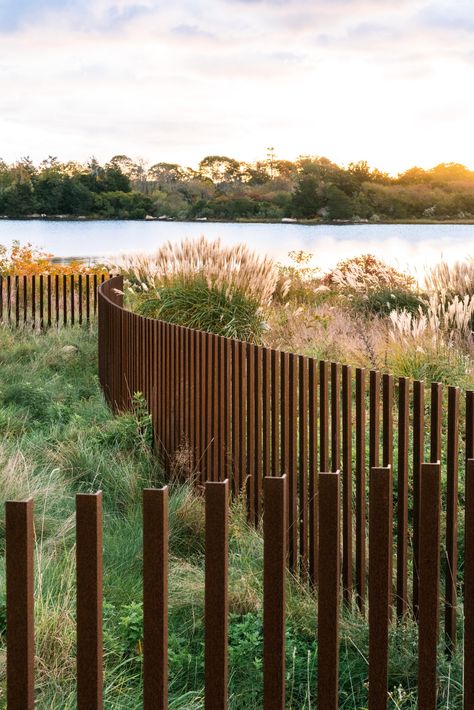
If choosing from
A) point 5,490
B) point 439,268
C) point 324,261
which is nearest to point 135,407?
point 5,490

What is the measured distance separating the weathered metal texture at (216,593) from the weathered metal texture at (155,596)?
96 mm

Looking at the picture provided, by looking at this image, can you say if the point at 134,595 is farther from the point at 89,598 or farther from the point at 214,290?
the point at 214,290

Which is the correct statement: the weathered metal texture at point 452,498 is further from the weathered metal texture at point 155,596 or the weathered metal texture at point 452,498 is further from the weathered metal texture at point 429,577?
the weathered metal texture at point 155,596

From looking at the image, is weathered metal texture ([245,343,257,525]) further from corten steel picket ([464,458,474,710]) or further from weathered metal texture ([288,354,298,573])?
corten steel picket ([464,458,474,710])

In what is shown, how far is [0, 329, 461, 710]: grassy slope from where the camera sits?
330 centimetres

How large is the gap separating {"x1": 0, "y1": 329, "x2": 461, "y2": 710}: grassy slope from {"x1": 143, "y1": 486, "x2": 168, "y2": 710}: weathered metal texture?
1.06 m

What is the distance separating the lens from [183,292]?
10.7 metres

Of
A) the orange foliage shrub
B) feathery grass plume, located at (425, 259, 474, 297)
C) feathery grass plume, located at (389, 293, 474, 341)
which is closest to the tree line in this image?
the orange foliage shrub

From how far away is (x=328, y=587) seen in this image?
204 centimetres

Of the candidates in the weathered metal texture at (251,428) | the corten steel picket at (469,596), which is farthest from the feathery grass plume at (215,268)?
the corten steel picket at (469,596)

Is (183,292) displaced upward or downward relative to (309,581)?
upward

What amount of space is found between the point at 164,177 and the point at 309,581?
163 feet

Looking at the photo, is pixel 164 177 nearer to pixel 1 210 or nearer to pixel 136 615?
pixel 1 210

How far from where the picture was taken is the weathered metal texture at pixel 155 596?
1.88 metres
